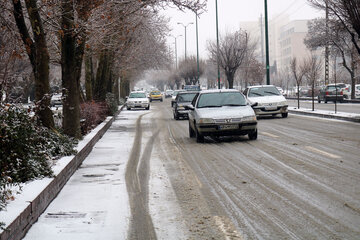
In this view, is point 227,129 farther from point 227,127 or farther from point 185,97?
point 185,97

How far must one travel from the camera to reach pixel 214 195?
802 cm

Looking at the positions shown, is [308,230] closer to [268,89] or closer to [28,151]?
[28,151]

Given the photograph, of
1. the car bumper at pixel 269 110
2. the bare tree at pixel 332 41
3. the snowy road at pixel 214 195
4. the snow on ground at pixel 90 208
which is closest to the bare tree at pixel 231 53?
the bare tree at pixel 332 41

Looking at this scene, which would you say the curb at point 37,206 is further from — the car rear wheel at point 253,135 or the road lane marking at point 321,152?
the car rear wheel at point 253,135

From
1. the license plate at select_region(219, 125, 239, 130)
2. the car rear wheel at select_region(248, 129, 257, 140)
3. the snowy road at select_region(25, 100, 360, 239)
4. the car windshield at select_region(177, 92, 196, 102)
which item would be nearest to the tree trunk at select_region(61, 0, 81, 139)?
the snowy road at select_region(25, 100, 360, 239)

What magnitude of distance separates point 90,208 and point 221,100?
10146 mm

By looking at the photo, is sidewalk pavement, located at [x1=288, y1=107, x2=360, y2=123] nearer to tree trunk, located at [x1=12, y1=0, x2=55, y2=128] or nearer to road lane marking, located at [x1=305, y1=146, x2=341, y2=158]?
road lane marking, located at [x1=305, y1=146, x2=341, y2=158]

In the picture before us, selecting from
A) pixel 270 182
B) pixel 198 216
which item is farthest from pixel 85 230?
pixel 270 182

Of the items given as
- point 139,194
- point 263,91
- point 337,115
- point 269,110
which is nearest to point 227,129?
point 139,194

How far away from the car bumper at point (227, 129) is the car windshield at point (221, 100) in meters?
1.30

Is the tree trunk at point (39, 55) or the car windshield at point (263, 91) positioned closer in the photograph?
the tree trunk at point (39, 55)

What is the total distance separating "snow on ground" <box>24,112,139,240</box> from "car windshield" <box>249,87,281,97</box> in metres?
17.1

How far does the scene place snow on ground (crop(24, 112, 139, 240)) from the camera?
20.1ft

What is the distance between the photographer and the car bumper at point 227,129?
616 inches
